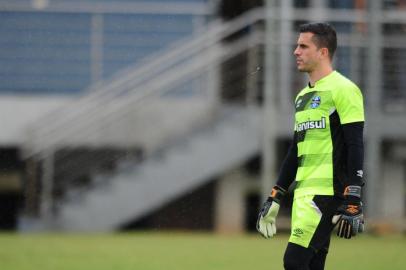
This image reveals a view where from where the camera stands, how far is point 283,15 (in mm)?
17594

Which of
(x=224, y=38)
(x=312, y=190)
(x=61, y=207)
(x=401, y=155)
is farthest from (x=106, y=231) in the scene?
(x=312, y=190)

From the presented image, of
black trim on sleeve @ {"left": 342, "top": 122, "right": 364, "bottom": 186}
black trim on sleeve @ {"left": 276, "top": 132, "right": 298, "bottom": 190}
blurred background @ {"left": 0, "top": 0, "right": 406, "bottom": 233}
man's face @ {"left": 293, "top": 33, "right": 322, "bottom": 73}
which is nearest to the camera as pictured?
black trim on sleeve @ {"left": 342, "top": 122, "right": 364, "bottom": 186}

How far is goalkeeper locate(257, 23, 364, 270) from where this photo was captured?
19.6ft

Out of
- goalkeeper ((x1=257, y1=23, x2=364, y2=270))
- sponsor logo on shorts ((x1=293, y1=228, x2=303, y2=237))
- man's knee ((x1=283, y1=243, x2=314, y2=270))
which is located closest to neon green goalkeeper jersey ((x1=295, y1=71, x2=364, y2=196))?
goalkeeper ((x1=257, y1=23, x2=364, y2=270))

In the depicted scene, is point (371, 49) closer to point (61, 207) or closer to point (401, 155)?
point (401, 155)

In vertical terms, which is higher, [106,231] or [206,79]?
[206,79]

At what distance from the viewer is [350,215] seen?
587cm

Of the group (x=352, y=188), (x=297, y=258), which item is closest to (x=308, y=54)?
(x=352, y=188)

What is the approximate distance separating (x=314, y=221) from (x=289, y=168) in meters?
0.54

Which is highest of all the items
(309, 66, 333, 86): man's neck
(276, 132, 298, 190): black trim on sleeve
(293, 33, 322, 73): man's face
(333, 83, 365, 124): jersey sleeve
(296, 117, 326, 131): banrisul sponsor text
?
(293, 33, 322, 73): man's face

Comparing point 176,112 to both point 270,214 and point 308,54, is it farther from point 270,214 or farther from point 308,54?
point 308,54

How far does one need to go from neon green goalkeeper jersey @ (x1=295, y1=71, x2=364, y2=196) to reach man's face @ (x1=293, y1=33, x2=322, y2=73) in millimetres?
104

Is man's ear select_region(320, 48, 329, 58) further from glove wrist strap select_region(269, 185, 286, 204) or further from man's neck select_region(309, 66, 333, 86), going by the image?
glove wrist strap select_region(269, 185, 286, 204)

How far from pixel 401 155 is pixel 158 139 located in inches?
149
